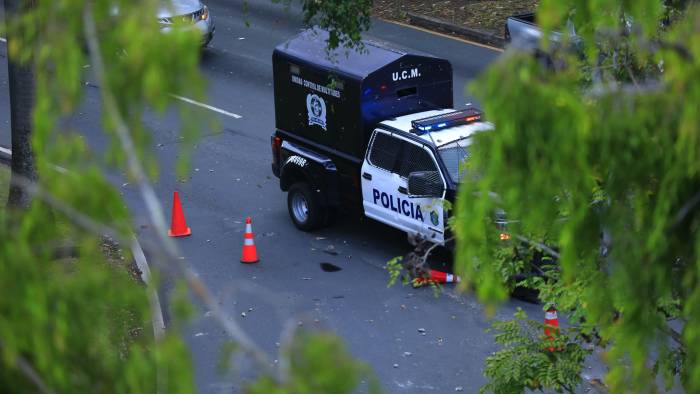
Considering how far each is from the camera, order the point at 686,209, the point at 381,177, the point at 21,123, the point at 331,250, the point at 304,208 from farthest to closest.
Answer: the point at 304,208 → the point at 331,250 → the point at 381,177 → the point at 21,123 → the point at 686,209

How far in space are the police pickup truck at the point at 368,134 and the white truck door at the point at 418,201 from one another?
0.01 meters

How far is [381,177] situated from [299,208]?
1.68 meters

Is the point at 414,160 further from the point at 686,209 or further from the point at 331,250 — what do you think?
the point at 686,209

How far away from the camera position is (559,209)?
231 inches

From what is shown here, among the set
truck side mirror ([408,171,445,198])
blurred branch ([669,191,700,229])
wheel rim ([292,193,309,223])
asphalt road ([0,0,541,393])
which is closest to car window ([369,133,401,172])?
truck side mirror ([408,171,445,198])

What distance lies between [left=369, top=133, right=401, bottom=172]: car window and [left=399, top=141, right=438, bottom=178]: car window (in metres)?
0.12

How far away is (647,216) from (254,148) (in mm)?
12053

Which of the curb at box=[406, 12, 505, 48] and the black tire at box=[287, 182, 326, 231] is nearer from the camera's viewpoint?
the black tire at box=[287, 182, 326, 231]

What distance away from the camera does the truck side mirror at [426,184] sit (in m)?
12.3

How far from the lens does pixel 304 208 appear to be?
14.2 m

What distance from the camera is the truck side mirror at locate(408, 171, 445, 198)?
12266 mm

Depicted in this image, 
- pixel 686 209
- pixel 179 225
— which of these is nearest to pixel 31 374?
pixel 686 209

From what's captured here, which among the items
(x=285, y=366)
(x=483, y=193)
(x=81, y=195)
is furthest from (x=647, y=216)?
(x=81, y=195)

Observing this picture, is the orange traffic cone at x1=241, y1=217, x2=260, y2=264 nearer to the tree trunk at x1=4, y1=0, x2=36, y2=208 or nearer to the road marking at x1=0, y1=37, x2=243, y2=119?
the road marking at x1=0, y1=37, x2=243, y2=119
